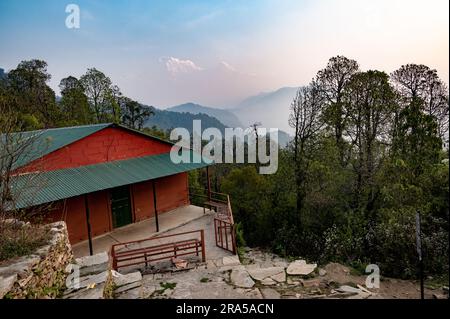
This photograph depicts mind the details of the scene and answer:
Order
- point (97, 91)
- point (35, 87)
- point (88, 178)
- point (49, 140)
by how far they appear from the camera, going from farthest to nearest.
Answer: point (35, 87)
point (97, 91)
point (88, 178)
point (49, 140)

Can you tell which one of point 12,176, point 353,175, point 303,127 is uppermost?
point 303,127

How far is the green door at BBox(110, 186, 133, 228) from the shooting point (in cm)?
1508

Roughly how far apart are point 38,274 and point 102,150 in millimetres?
8774

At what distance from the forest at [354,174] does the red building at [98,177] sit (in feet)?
13.8

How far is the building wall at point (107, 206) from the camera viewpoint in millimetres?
13297

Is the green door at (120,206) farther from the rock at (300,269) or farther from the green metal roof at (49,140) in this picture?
the rock at (300,269)

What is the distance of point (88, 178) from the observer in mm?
13031

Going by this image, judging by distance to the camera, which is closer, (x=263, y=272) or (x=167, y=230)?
(x=263, y=272)

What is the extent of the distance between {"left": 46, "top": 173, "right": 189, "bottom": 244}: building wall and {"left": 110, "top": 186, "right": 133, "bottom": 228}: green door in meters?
0.22

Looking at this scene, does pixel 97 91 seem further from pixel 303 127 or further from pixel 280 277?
pixel 280 277

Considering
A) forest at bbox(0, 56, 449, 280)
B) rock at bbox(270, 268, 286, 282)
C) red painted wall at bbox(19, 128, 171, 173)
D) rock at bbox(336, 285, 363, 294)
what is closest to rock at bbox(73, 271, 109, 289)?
rock at bbox(270, 268, 286, 282)

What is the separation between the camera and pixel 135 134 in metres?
16.2

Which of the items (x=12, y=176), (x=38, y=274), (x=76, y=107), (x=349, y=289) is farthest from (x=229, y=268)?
(x=76, y=107)
